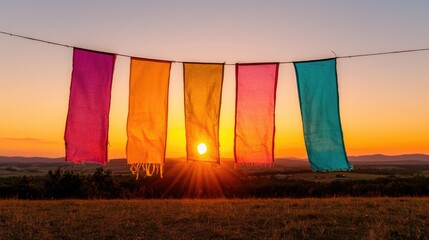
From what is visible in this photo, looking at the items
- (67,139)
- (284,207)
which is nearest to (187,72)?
(67,139)

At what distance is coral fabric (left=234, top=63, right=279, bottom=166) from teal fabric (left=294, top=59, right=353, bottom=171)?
0.81 meters

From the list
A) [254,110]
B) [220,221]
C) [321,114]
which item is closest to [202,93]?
[254,110]

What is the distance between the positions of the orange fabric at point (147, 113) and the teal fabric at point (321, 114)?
3713 mm

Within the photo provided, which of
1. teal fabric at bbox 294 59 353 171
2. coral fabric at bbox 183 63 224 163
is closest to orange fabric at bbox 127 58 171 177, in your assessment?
coral fabric at bbox 183 63 224 163

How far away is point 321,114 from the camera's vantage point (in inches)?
479

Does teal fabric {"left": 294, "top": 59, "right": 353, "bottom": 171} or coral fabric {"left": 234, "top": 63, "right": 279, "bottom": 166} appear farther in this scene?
coral fabric {"left": 234, "top": 63, "right": 279, "bottom": 166}

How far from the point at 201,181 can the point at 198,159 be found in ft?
123

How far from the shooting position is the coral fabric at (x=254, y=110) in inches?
489

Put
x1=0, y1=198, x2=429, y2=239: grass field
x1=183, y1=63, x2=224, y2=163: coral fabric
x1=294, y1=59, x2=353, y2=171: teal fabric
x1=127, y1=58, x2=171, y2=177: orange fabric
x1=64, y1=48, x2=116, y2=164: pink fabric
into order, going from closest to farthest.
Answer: x1=294, y1=59, x2=353, y2=171: teal fabric, x1=64, y1=48, x2=116, y2=164: pink fabric, x1=127, y1=58, x2=171, y2=177: orange fabric, x1=183, y1=63, x2=224, y2=163: coral fabric, x1=0, y1=198, x2=429, y2=239: grass field

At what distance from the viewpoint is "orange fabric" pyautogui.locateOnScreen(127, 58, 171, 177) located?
488 inches

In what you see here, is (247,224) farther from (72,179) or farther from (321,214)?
(72,179)

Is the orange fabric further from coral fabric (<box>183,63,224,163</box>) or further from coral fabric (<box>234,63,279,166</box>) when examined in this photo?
coral fabric (<box>234,63,279,166</box>)

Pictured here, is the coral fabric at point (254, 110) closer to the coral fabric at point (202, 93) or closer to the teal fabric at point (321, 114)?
the coral fabric at point (202, 93)

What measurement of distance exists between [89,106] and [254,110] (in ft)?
14.4
